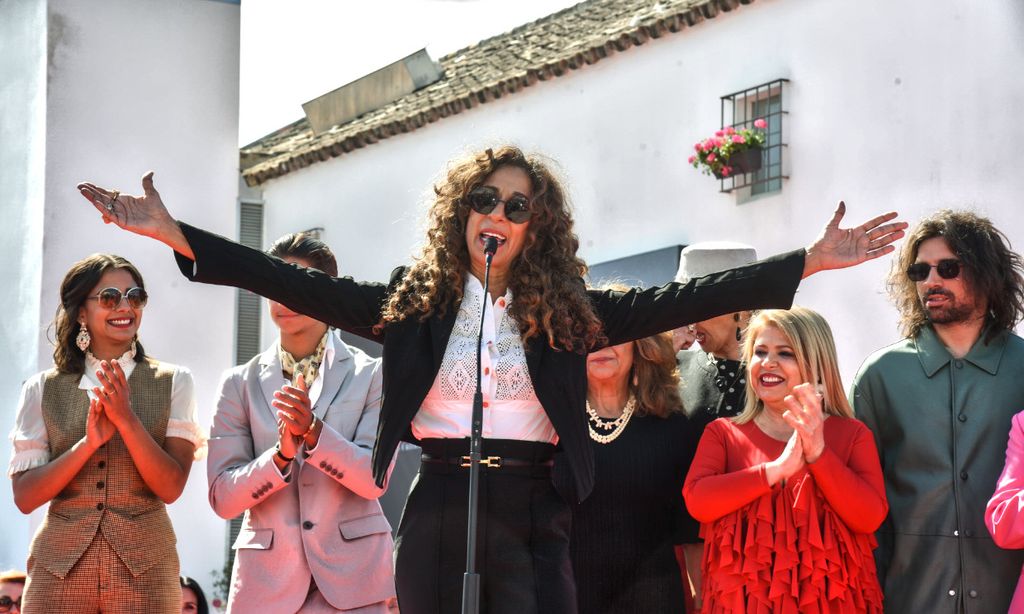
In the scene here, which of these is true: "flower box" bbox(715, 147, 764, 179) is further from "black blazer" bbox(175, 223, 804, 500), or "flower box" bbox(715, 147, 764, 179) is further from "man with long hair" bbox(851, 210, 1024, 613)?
"black blazer" bbox(175, 223, 804, 500)

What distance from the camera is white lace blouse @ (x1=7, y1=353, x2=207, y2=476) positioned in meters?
5.28

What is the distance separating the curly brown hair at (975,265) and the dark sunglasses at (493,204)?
183 cm

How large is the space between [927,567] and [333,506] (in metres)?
2.06

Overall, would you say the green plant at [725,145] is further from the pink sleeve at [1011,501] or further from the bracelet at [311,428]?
the bracelet at [311,428]

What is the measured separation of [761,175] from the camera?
432 inches

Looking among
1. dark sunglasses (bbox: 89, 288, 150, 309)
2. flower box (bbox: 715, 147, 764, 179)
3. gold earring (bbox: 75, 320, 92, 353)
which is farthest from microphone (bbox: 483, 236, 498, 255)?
flower box (bbox: 715, 147, 764, 179)

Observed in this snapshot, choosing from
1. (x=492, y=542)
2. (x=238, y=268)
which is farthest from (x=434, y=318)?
(x=492, y=542)

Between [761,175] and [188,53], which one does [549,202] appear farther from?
[761,175]

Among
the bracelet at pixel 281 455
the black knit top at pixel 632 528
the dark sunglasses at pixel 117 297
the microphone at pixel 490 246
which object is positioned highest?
the microphone at pixel 490 246

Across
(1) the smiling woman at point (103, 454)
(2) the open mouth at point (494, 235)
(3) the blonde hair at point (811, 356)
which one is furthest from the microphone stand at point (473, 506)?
(1) the smiling woman at point (103, 454)

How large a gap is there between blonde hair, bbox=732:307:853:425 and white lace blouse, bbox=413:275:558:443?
1318 mm

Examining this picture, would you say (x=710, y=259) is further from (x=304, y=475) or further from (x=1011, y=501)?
(x=304, y=475)

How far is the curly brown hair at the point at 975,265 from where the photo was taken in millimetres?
4934

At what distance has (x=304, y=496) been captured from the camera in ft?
16.0
